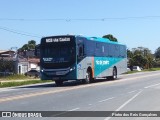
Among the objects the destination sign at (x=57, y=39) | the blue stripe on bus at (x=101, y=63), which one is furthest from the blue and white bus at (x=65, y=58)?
the blue stripe on bus at (x=101, y=63)

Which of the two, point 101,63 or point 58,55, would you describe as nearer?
point 58,55

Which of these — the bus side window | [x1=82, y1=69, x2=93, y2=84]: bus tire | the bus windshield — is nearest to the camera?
the bus windshield

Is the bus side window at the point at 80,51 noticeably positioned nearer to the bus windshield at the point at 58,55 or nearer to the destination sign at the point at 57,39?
the bus windshield at the point at 58,55

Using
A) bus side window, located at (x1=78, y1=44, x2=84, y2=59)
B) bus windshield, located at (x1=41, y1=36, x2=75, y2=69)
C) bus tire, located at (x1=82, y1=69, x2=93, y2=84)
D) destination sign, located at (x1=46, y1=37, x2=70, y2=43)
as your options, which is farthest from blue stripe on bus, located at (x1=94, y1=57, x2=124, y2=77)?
destination sign, located at (x1=46, y1=37, x2=70, y2=43)

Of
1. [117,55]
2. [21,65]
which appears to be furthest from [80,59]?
[21,65]

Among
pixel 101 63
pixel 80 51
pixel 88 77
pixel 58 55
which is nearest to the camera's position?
pixel 58 55

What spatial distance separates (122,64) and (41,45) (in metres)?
13.3

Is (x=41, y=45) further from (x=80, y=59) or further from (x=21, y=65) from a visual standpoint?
(x=21, y=65)

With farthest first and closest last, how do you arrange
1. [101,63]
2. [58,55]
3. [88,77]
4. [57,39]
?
[101,63]
[88,77]
[57,39]
[58,55]

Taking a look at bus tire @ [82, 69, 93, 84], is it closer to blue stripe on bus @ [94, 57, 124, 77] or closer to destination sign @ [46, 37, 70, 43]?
blue stripe on bus @ [94, 57, 124, 77]

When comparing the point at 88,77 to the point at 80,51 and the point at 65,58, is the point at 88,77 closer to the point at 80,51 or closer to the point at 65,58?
the point at 80,51

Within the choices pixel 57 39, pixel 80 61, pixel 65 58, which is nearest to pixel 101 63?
pixel 80 61

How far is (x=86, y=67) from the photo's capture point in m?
30.5

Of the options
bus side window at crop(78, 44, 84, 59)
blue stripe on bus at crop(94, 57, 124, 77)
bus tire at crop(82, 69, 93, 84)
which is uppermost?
bus side window at crop(78, 44, 84, 59)
